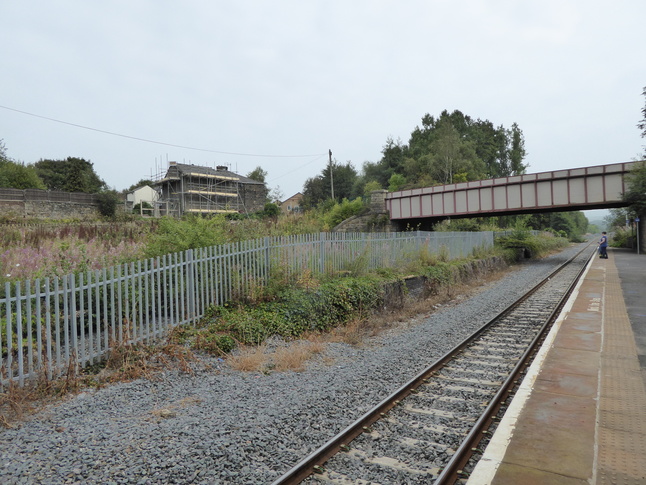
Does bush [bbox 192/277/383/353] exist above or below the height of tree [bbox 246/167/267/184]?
below

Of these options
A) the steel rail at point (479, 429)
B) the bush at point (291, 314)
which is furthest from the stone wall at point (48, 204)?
the steel rail at point (479, 429)

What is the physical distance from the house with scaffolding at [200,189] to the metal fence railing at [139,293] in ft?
140

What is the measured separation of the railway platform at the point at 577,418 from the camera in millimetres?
3461

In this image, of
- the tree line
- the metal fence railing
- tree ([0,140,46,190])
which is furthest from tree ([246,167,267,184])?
the metal fence railing

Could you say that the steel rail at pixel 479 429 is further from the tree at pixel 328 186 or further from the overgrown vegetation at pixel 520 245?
the tree at pixel 328 186

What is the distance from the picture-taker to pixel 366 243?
45.5 feet

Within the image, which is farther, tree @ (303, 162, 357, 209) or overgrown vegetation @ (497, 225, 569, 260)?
tree @ (303, 162, 357, 209)

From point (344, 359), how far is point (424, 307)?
227 inches

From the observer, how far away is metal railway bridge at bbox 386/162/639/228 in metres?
29.5

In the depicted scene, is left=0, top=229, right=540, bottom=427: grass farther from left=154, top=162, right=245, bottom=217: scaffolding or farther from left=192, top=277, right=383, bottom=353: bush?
left=154, top=162, right=245, bottom=217: scaffolding

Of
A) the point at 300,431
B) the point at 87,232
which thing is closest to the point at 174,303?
the point at 300,431

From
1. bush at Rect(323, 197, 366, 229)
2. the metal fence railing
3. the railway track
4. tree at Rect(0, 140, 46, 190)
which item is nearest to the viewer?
the railway track

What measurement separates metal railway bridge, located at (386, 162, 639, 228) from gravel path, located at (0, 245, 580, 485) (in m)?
27.9

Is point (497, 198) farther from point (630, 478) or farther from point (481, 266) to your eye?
point (630, 478)
